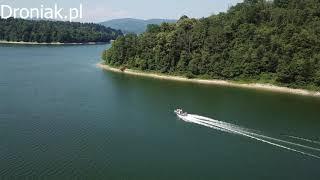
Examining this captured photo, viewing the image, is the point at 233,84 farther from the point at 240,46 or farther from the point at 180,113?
the point at 180,113

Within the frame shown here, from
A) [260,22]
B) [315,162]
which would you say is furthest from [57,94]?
[260,22]

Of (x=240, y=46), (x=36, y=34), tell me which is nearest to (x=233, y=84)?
(x=240, y=46)

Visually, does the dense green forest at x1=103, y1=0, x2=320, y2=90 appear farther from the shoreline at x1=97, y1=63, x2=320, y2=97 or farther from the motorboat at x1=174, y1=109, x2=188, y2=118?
the motorboat at x1=174, y1=109, x2=188, y2=118

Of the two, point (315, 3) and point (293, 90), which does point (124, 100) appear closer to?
point (293, 90)

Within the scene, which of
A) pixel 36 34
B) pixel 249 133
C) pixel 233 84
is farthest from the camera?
pixel 36 34

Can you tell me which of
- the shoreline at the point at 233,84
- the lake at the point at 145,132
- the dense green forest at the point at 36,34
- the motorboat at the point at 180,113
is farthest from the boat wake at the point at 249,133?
the dense green forest at the point at 36,34

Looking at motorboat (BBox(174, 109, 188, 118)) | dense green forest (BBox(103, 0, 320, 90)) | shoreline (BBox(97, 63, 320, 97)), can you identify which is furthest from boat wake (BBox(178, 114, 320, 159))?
dense green forest (BBox(103, 0, 320, 90))
